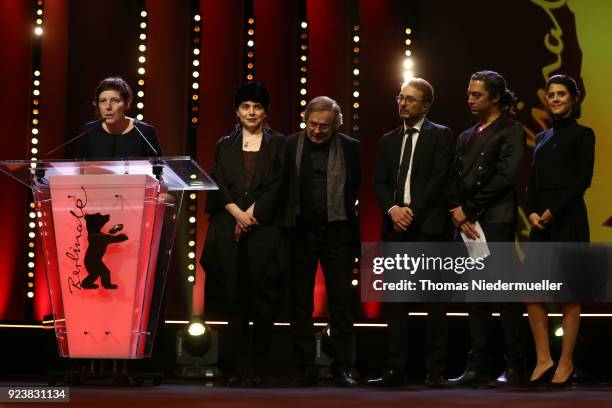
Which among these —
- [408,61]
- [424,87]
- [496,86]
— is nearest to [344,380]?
[424,87]

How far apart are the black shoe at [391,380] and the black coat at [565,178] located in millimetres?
970

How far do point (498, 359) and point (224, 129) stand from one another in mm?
2447

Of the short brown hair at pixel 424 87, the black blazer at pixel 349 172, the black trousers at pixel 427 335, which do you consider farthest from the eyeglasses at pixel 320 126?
the black trousers at pixel 427 335

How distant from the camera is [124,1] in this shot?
20.4ft

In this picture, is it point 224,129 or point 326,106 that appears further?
point 224,129

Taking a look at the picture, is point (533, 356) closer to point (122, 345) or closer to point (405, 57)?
point (405, 57)

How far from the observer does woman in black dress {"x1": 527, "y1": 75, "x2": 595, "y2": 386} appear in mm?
4137

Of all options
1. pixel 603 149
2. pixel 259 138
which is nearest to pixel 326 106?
pixel 259 138

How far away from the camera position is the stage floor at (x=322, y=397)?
290cm

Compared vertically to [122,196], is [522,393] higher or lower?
lower

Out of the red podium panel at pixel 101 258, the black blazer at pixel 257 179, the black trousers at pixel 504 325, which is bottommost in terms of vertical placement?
the black trousers at pixel 504 325

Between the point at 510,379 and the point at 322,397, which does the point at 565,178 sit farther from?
the point at 322,397

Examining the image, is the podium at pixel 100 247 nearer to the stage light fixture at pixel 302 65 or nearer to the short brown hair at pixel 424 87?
the short brown hair at pixel 424 87

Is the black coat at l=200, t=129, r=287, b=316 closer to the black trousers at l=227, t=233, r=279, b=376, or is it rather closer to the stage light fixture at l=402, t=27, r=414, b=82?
the black trousers at l=227, t=233, r=279, b=376
